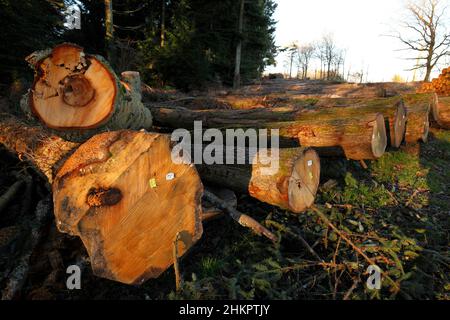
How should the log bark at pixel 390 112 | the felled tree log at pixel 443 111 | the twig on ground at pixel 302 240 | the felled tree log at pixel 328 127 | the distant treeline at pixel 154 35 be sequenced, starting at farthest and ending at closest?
the distant treeline at pixel 154 35 → the felled tree log at pixel 443 111 → the log bark at pixel 390 112 → the felled tree log at pixel 328 127 → the twig on ground at pixel 302 240

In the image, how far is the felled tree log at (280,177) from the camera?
259 centimetres

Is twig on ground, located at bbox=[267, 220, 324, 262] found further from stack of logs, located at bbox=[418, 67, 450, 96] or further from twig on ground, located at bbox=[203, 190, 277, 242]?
stack of logs, located at bbox=[418, 67, 450, 96]

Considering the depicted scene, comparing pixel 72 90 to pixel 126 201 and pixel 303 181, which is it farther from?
pixel 303 181

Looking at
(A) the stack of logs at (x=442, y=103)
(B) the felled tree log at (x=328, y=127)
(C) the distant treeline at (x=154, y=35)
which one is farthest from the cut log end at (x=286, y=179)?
(C) the distant treeline at (x=154, y=35)

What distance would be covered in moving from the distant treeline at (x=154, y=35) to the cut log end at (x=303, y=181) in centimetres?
837

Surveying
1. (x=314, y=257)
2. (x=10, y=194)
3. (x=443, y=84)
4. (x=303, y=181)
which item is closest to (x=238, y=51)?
(x=443, y=84)

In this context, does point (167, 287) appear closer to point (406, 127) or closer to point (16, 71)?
point (406, 127)

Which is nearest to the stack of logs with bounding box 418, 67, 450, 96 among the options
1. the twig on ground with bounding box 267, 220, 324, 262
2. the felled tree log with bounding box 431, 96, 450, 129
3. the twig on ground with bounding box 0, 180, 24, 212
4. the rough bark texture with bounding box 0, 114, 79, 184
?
the felled tree log with bounding box 431, 96, 450, 129

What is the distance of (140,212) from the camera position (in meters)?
2.03

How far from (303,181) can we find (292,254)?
2.33 ft

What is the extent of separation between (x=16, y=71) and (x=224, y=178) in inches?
301

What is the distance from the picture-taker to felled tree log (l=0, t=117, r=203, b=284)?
193 cm

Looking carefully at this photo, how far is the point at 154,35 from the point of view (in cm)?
1270

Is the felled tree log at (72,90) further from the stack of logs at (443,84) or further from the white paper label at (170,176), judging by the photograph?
the stack of logs at (443,84)
